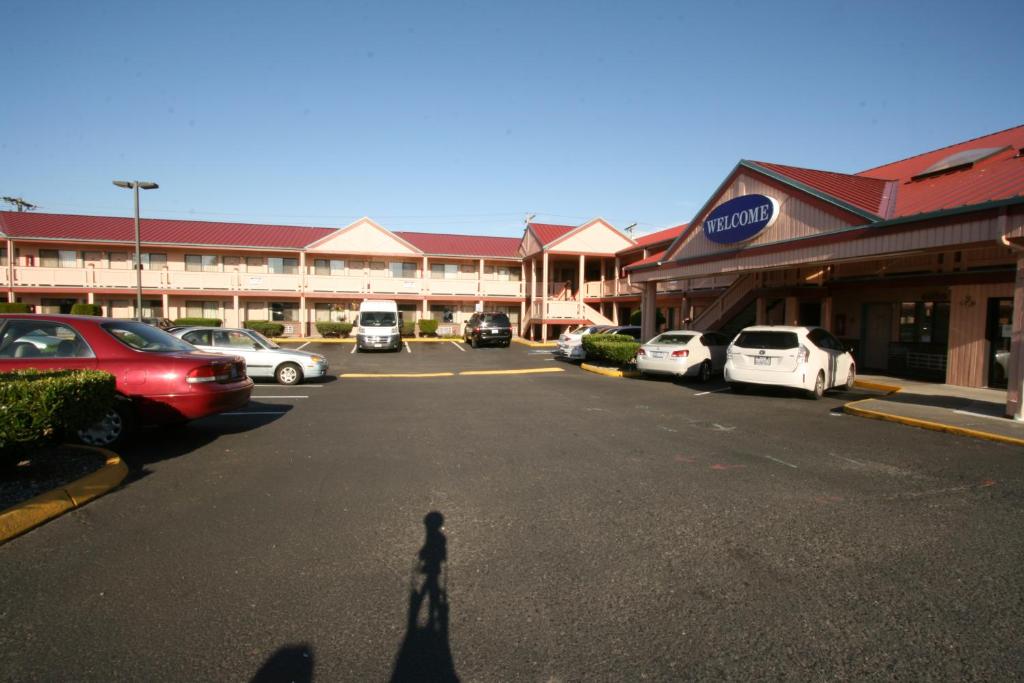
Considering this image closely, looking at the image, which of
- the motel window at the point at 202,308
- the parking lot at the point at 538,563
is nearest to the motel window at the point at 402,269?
the motel window at the point at 202,308

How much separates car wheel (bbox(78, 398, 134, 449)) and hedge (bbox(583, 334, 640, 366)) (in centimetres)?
1380

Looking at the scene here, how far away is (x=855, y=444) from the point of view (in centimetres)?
740

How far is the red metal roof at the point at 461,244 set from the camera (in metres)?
37.2

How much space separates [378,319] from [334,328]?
8306 millimetres

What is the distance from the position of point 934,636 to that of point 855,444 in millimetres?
5061

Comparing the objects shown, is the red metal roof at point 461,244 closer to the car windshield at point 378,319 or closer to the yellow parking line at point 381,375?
the car windshield at point 378,319

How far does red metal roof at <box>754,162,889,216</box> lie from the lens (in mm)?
11875

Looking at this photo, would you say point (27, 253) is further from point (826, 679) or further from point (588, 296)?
point (826, 679)

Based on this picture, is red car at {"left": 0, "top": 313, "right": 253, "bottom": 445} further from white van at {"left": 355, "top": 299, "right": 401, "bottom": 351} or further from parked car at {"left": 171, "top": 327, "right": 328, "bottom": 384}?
white van at {"left": 355, "top": 299, "right": 401, "bottom": 351}

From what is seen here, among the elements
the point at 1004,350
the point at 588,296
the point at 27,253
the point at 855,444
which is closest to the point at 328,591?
the point at 855,444

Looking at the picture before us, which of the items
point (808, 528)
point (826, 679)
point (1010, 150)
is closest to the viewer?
point (826, 679)

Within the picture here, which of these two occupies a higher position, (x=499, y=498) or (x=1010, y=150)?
(x=1010, y=150)

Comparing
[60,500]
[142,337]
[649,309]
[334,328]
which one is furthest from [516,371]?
[334,328]

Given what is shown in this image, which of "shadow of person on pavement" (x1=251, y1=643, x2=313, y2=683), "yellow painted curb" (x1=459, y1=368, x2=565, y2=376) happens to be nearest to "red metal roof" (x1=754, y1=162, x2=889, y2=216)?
"yellow painted curb" (x1=459, y1=368, x2=565, y2=376)
